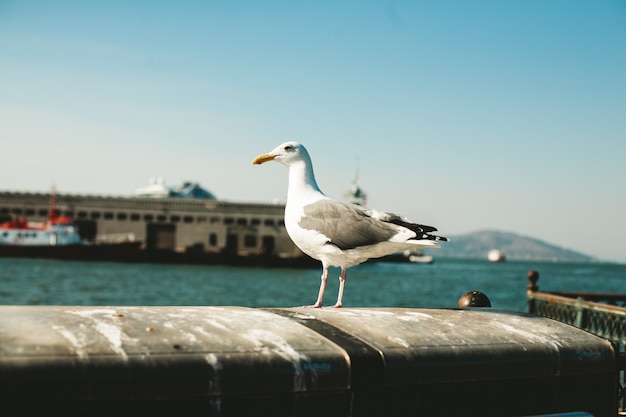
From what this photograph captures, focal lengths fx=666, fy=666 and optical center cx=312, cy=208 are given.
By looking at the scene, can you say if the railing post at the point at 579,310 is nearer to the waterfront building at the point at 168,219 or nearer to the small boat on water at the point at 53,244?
the small boat on water at the point at 53,244

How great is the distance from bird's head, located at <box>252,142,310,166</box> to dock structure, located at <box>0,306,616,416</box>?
151 centimetres

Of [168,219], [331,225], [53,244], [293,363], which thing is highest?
[331,225]

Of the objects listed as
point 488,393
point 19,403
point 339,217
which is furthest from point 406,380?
point 339,217

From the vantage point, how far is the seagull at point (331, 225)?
3.58 metres

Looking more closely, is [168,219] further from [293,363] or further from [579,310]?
[293,363]

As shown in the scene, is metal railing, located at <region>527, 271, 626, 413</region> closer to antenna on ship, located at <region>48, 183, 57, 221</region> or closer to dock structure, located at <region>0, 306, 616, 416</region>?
dock structure, located at <region>0, 306, 616, 416</region>

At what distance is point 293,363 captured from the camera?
1.80 meters

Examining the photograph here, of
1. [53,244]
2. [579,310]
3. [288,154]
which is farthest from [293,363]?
[53,244]

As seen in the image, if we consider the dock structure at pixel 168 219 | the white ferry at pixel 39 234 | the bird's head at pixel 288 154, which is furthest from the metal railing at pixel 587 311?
the dock structure at pixel 168 219

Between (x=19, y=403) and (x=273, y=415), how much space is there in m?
0.63

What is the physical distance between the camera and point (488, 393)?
6.99ft

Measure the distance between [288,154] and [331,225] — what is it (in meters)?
0.50

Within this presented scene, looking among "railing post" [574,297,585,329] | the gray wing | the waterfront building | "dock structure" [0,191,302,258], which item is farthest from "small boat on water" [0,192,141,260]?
the gray wing

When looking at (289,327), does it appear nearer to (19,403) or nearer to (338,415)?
(338,415)
